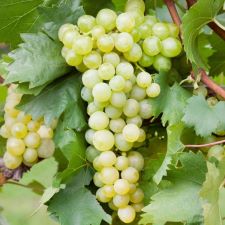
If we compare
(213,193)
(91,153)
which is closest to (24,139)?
(91,153)

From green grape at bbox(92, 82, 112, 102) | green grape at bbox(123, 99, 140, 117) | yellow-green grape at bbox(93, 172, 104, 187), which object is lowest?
yellow-green grape at bbox(93, 172, 104, 187)

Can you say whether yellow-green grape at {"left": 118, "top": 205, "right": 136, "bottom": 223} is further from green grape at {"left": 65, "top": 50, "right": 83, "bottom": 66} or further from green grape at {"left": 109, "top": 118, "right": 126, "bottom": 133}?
green grape at {"left": 65, "top": 50, "right": 83, "bottom": 66}

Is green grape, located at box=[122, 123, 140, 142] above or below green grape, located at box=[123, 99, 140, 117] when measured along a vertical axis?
below

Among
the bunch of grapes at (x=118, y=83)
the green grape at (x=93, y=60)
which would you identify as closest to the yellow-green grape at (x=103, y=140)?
the bunch of grapes at (x=118, y=83)

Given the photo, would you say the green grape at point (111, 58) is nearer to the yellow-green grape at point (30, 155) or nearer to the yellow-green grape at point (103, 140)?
the yellow-green grape at point (103, 140)

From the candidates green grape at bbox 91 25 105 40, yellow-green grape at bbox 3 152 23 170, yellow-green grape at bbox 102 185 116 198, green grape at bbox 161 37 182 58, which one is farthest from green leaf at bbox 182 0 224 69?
yellow-green grape at bbox 3 152 23 170

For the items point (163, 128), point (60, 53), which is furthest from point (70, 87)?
point (163, 128)

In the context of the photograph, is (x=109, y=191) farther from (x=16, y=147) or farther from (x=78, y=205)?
(x=16, y=147)
